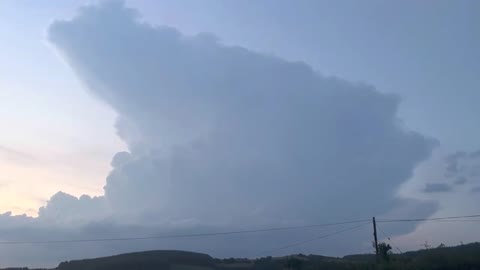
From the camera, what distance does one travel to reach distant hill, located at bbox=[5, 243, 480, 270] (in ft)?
205

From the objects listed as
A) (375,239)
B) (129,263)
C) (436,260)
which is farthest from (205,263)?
(436,260)

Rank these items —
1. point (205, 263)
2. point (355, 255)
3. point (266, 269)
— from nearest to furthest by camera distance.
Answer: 1. point (266, 269)
2. point (205, 263)
3. point (355, 255)

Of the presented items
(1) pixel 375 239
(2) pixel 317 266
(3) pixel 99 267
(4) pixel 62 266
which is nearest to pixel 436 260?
(1) pixel 375 239

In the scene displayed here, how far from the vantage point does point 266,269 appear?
81.4 m

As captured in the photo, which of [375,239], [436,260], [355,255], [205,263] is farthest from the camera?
[355,255]

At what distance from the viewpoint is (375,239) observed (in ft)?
234

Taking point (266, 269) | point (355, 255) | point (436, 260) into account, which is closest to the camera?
point (436, 260)

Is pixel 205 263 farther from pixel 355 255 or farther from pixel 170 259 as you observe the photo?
pixel 355 255

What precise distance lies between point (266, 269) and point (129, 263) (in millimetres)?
17017

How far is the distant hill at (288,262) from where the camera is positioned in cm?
6253

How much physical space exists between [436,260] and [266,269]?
2436 centimetres

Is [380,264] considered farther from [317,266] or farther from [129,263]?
[129,263]

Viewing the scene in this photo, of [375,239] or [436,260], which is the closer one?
[436,260]

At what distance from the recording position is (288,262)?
75625 mm
